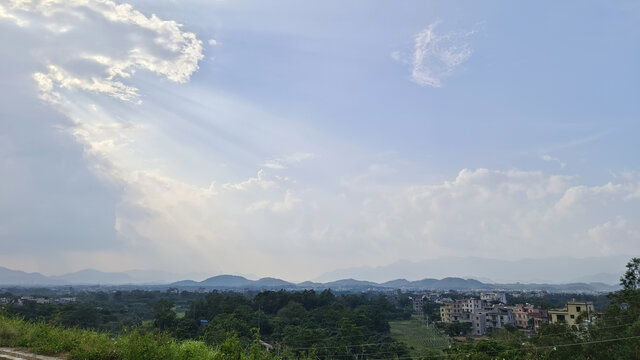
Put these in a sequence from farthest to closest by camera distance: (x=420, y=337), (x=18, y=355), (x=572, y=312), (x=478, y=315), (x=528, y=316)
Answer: (x=528, y=316)
(x=478, y=315)
(x=420, y=337)
(x=572, y=312)
(x=18, y=355)

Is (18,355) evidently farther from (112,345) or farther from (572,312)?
(572,312)

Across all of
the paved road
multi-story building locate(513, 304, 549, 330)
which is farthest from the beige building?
the paved road

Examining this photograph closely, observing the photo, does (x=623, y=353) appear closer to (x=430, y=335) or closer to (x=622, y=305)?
(x=622, y=305)

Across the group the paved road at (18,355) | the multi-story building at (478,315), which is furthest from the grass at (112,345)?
the multi-story building at (478,315)

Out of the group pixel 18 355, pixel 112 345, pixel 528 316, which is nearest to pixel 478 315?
pixel 528 316

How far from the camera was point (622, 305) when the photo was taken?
23906 mm

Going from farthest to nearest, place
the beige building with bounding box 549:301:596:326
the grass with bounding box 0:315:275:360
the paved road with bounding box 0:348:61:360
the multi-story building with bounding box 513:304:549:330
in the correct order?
the multi-story building with bounding box 513:304:549:330 < the beige building with bounding box 549:301:596:326 < the paved road with bounding box 0:348:61:360 < the grass with bounding box 0:315:275:360

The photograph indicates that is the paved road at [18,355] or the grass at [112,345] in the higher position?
the grass at [112,345]

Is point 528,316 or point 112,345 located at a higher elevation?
point 112,345

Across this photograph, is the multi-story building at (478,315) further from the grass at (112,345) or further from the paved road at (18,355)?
the paved road at (18,355)

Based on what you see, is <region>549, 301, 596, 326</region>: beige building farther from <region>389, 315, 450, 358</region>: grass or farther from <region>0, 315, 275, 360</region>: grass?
<region>0, 315, 275, 360</region>: grass

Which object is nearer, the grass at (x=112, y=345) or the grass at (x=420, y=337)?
the grass at (x=112, y=345)

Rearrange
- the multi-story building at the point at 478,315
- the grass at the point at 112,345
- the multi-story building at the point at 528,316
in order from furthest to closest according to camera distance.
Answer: the multi-story building at the point at 478,315
the multi-story building at the point at 528,316
the grass at the point at 112,345

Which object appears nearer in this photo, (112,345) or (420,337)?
(112,345)
